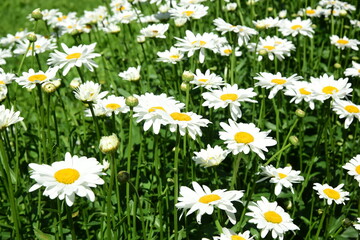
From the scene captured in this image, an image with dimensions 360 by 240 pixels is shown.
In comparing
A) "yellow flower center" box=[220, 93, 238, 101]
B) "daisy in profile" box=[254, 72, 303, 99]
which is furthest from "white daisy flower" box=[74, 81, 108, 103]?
"daisy in profile" box=[254, 72, 303, 99]

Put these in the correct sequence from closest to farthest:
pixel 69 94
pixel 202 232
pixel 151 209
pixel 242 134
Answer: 1. pixel 242 134
2. pixel 202 232
3. pixel 151 209
4. pixel 69 94

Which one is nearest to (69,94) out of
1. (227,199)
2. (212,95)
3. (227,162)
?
(227,162)

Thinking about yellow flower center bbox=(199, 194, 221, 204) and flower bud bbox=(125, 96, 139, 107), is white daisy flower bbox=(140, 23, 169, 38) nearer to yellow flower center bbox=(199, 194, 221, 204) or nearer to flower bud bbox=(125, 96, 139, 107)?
flower bud bbox=(125, 96, 139, 107)

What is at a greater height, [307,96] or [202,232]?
[307,96]

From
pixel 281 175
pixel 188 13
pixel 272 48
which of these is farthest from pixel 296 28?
pixel 281 175

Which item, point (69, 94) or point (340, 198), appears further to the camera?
point (69, 94)

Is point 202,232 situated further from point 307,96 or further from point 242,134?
point 307,96
